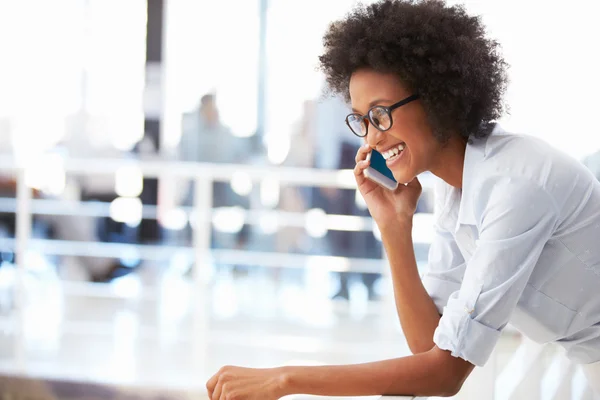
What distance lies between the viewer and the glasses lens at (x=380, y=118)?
90 cm

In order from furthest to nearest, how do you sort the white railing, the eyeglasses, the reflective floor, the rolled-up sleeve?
1. the reflective floor
2. the white railing
3. the eyeglasses
4. the rolled-up sleeve

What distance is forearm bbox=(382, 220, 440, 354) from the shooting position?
3.41 feet

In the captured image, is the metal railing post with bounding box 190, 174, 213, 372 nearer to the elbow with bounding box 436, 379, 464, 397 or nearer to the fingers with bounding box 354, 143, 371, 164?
the fingers with bounding box 354, 143, 371, 164

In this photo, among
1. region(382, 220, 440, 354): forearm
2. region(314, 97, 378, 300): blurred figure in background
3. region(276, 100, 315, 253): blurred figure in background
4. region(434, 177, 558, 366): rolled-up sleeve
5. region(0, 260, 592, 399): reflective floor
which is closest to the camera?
region(434, 177, 558, 366): rolled-up sleeve

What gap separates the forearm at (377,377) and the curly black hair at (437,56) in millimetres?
298

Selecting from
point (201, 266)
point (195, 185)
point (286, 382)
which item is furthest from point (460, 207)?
point (195, 185)

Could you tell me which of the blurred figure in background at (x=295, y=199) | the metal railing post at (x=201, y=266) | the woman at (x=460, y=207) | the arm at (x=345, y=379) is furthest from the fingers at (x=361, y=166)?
the blurred figure in background at (x=295, y=199)

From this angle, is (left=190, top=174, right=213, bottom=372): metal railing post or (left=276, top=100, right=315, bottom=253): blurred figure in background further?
(left=276, top=100, right=315, bottom=253): blurred figure in background

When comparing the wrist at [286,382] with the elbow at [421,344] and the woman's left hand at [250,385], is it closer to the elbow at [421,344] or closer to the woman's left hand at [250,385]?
the woman's left hand at [250,385]

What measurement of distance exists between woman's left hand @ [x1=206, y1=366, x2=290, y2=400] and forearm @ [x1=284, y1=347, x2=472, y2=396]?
1 cm

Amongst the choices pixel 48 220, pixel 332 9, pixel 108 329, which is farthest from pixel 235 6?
pixel 108 329

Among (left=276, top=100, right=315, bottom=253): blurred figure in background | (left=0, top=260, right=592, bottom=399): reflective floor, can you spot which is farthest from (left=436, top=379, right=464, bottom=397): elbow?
(left=276, top=100, right=315, bottom=253): blurred figure in background

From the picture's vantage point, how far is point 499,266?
79cm

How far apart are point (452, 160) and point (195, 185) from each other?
3608 millimetres
